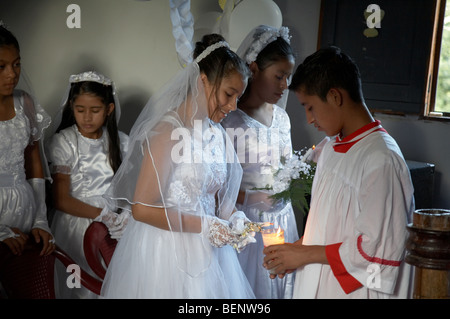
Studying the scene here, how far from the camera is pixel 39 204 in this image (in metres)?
2.72

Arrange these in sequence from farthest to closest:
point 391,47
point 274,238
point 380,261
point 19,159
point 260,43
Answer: point 391,47, point 260,43, point 19,159, point 274,238, point 380,261

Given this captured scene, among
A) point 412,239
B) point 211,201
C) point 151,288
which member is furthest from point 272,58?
point 412,239

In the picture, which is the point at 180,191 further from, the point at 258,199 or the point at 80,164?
the point at 80,164

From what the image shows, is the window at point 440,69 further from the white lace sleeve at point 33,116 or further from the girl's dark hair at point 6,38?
the girl's dark hair at point 6,38

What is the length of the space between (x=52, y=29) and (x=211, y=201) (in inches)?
71.6

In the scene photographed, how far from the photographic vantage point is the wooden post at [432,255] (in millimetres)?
1061

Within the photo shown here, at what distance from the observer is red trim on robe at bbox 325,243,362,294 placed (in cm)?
170

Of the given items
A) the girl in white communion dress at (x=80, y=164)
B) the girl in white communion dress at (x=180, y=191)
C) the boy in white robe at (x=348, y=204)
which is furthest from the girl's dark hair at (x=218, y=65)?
the girl in white communion dress at (x=80, y=164)

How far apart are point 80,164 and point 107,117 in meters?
0.32

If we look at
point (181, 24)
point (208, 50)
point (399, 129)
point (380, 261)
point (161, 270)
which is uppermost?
point (181, 24)

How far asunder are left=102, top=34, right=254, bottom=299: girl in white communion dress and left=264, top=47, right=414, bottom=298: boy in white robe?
354 millimetres

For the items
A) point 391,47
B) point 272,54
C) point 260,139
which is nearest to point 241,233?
point 260,139

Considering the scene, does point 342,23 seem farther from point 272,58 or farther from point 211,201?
point 211,201

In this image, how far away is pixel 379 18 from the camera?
3.80 metres
